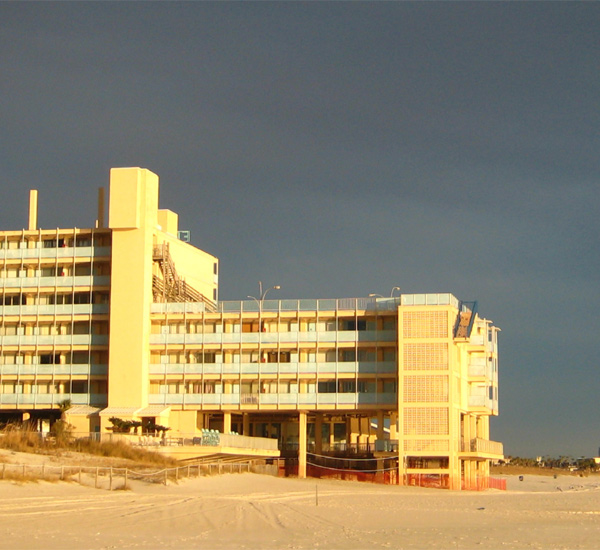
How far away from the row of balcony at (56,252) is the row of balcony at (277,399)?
12.2m

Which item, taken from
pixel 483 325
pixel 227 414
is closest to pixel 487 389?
pixel 483 325

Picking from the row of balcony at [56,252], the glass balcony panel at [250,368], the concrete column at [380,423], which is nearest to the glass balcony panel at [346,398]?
the concrete column at [380,423]

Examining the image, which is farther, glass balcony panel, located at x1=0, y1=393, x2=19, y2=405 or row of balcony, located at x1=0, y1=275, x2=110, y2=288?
glass balcony panel, located at x1=0, y1=393, x2=19, y2=405

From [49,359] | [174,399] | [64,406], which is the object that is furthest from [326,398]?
[49,359]

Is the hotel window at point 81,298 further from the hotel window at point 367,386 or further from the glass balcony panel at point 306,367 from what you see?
the hotel window at point 367,386

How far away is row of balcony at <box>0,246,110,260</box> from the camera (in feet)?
284

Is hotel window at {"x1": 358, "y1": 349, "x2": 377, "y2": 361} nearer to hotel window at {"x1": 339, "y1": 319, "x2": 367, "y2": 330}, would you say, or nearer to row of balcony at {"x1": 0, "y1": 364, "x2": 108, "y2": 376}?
hotel window at {"x1": 339, "y1": 319, "x2": 367, "y2": 330}

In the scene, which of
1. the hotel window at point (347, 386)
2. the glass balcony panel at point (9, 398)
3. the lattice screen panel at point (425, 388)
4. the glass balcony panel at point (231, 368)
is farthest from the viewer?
the glass balcony panel at point (9, 398)

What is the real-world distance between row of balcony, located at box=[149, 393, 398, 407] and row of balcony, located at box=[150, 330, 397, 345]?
396 cm

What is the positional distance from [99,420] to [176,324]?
9328 mm

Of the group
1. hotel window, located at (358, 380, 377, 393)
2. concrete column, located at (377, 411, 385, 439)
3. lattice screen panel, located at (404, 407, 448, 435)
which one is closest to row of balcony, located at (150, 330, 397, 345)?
hotel window, located at (358, 380, 377, 393)

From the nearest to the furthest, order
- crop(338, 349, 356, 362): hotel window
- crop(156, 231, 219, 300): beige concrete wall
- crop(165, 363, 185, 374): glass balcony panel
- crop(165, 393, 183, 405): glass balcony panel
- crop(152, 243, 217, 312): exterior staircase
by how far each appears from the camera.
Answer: crop(338, 349, 356, 362): hotel window, crop(165, 393, 183, 405): glass balcony panel, crop(165, 363, 185, 374): glass balcony panel, crop(152, 243, 217, 312): exterior staircase, crop(156, 231, 219, 300): beige concrete wall

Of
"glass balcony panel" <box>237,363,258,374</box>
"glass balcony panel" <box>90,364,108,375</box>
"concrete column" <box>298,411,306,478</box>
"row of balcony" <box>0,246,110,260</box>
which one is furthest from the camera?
"row of balcony" <box>0,246,110,260</box>

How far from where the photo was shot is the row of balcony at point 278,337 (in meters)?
80.8
